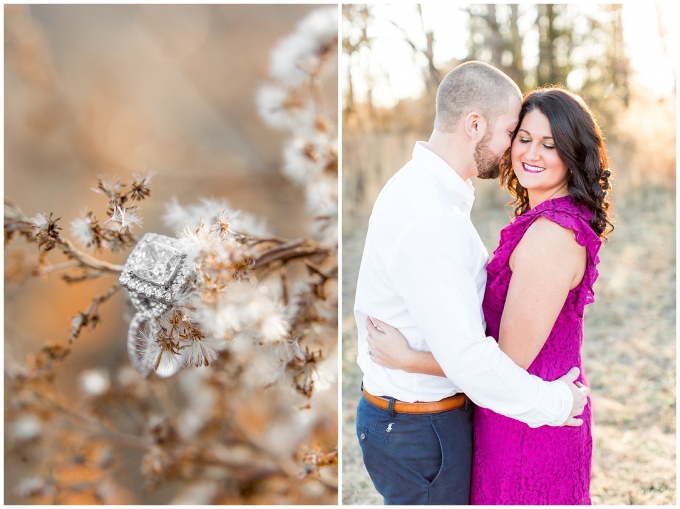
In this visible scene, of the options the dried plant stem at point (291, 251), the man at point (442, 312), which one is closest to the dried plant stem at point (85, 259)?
the dried plant stem at point (291, 251)

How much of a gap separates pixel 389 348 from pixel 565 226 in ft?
1.11

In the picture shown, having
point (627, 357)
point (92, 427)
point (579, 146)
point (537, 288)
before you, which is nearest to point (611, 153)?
point (627, 357)

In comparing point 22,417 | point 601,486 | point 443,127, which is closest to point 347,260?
point 601,486

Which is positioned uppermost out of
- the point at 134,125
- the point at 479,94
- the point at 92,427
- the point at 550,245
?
the point at 134,125

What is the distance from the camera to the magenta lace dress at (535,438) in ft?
2.80

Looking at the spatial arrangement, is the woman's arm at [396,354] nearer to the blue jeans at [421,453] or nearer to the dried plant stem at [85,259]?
the blue jeans at [421,453]

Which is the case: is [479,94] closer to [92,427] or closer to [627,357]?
[92,427]

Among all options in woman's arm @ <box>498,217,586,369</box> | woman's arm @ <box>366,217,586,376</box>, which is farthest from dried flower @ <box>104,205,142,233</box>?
woman's arm @ <box>498,217,586,369</box>

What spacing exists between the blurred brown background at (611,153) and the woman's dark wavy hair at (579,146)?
105 centimetres

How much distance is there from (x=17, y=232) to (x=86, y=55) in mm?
909

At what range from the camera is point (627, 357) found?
2.52 meters

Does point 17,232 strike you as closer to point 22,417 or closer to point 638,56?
point 22,417

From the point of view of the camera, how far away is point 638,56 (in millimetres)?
3006

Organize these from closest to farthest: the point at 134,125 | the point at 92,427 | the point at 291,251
Result: 1. the point at 291,251
2. the point at 92,427
3. the point at 134,125
